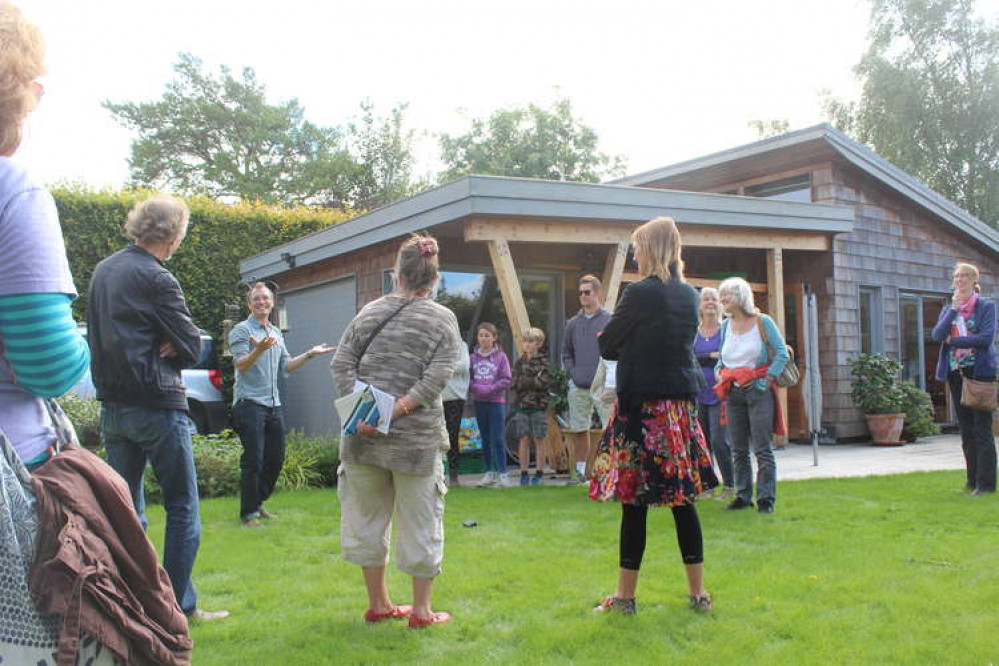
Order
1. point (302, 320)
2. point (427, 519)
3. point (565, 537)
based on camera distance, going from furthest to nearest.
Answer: point (302, 320)
point (565, 537)
point (427, 519)

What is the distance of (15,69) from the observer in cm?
147

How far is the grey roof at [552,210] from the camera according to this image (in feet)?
24.9

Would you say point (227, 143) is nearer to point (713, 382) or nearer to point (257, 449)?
point (257, 449)

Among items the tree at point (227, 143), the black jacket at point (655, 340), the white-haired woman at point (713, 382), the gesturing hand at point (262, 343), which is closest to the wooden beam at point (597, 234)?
the white-haired woman at point (713, 382)

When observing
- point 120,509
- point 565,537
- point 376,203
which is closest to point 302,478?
point 565,537

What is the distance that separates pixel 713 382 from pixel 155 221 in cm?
478

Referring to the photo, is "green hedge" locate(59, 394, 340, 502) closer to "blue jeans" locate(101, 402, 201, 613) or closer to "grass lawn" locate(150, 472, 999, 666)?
"grass lawn" locate(150, 472, 999, 666)

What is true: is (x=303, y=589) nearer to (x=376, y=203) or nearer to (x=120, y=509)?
(x=120, y=509)

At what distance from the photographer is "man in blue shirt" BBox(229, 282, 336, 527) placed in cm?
571

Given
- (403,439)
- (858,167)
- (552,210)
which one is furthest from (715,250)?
(403,439)

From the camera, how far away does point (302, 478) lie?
8.17 m

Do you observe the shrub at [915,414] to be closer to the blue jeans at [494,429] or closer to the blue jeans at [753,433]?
the blue jeans at [753,433]

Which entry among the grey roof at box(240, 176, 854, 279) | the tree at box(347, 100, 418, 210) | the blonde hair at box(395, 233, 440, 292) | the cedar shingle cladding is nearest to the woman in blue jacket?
the grey roof at box(240, 176, 854, 279)

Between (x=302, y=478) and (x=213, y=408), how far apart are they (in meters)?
2.57
